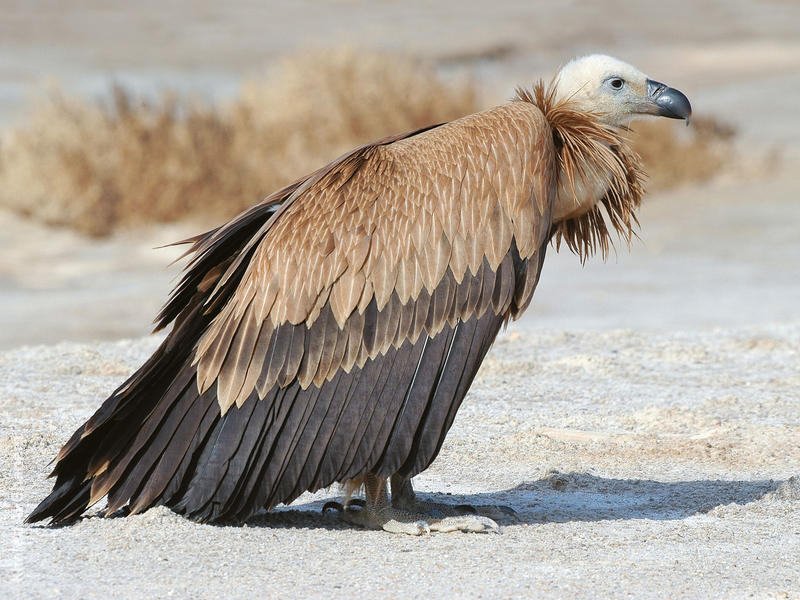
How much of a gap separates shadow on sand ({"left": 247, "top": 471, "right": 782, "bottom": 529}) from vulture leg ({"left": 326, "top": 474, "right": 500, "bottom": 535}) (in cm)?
13

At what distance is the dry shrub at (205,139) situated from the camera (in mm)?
18062

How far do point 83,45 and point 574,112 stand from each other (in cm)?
3733

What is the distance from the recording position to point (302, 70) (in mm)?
20141

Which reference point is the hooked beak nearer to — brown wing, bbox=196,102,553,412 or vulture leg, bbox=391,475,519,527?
brown wing, bbox=196,102,553,412

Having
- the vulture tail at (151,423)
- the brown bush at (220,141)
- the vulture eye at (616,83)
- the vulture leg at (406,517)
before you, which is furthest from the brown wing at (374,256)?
the brown bush at (220,141)

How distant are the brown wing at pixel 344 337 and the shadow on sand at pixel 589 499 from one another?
0.46 m

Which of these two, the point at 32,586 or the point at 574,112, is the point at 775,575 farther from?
the point at 32,586

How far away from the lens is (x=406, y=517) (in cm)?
504

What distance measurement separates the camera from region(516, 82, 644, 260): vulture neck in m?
5.04

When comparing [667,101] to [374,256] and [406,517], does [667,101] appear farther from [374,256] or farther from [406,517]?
[406,517]

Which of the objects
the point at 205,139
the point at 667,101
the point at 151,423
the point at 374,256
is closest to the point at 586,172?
the point at 667,101

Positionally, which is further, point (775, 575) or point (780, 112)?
point (780, 112)

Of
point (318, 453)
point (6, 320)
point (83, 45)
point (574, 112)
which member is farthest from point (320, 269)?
point (83, 45)

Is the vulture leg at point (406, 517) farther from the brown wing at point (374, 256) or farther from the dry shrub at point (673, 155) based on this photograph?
the dry shrub at point (673, 155)
